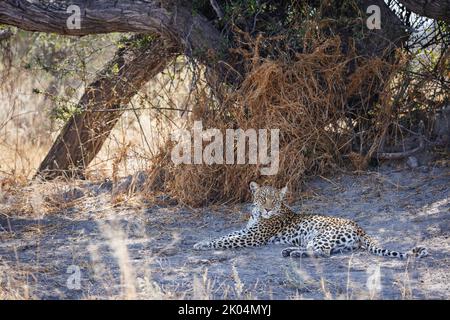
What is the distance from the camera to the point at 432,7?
24.4ft

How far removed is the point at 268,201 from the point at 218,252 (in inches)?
29.7

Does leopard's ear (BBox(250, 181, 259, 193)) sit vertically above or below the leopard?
above

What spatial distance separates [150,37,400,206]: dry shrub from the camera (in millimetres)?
7812

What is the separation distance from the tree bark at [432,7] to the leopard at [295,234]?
2.18m

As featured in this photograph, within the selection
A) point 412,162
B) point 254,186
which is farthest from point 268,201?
point 412,162

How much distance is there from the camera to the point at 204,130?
7.96 meters

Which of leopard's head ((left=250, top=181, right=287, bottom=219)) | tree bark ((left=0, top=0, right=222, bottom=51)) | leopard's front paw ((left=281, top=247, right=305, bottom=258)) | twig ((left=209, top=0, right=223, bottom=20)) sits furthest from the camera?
twig ((left=209, top=0, right=223, bottom=20))

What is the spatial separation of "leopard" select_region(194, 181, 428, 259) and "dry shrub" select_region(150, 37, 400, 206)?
71 cm

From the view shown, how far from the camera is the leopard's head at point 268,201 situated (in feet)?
22.5

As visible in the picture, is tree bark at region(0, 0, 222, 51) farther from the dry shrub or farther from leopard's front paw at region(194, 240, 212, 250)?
leopard's front paw at region(194, 240, 212, 250)

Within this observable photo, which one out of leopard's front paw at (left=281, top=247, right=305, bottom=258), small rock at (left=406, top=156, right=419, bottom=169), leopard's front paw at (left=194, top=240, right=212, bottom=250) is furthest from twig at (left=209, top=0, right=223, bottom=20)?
leopard's front paw at (left=281, top=247, right=305, bottom=258)

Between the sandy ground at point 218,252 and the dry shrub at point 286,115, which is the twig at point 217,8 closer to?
the dry shrub at point 286,115

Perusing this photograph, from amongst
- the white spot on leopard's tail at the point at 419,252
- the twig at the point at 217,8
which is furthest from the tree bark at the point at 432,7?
the white spot on leopard's tail at the point at 419,252

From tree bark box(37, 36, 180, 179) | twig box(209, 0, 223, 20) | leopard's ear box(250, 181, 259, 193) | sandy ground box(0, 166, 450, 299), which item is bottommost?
sandy ground box(0, 166, 450, 299)
